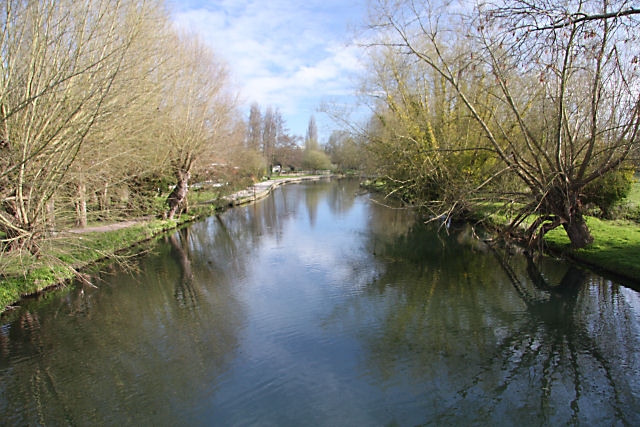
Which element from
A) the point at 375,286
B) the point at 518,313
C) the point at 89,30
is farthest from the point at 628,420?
the point at 89,30

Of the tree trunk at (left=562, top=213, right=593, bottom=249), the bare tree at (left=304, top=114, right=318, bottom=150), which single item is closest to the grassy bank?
the tree trunk at (left=562, top=213, right=593, bottom=249)

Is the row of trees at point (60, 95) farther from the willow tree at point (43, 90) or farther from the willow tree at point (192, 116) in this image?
the willow tree at point (192, 116)

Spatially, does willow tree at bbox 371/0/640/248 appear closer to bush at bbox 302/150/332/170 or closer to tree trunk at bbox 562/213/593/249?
tree trunk at bbox 562/213/593/249

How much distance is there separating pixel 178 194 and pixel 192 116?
10.6ft

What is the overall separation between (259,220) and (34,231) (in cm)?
1115

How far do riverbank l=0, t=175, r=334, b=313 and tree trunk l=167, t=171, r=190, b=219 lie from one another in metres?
0.49

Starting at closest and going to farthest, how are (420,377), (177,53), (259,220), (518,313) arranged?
(420,377) < (518,313) < (177,53) < (259,220)

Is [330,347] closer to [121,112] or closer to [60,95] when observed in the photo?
[121,112]

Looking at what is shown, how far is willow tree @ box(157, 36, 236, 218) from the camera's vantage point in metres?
15.8

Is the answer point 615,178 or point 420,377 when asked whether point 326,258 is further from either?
point 615,178

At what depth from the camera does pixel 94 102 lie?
7.68 m

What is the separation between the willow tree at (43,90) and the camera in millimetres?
6930

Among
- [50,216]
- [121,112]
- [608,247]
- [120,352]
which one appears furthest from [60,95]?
[608,247]

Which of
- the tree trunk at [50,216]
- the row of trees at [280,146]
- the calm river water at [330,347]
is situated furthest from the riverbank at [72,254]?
the row of trees at [280,146]
